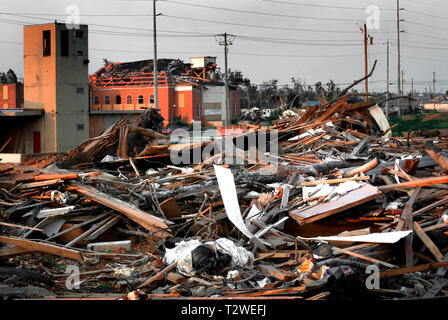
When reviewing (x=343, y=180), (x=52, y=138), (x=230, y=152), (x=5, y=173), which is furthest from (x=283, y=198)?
(x=52, y=138)

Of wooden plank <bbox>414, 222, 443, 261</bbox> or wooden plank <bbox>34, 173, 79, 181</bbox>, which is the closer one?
wooden plank <bbox>414, 222, 443, 261</bbox>

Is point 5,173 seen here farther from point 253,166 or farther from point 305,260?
point 305,260

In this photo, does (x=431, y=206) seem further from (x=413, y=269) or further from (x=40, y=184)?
(x=40, y=184)

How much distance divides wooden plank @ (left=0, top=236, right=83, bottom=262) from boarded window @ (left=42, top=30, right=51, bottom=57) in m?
19.7

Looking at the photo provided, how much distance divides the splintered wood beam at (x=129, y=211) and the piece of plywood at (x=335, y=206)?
1599 millimetres

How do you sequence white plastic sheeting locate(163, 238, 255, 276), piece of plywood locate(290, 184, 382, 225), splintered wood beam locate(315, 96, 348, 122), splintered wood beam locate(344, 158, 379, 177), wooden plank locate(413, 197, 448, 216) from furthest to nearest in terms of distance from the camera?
splintered wood beam locate(315, 96, 348, 122) → splintered wood beam locate(344, 158, 379, 177) → wooden plank locate(413, 197, 448, 216) → piece of plywood locate(290, 184, 382, 225) → white plastic sheeting locate(163, 238, 255, 276)

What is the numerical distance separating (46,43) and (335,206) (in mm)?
20969

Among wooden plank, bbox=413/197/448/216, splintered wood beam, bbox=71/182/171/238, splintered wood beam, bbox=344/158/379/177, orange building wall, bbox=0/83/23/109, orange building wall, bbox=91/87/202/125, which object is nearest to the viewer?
wooden plank, bbox=413/197/448/216

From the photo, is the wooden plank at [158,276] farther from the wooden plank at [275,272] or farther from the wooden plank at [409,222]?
the wooden plank at [409,222]

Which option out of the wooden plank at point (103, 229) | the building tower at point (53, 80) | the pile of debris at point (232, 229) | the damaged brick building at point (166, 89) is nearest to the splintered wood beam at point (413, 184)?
the pile of debris at point (232, 229)

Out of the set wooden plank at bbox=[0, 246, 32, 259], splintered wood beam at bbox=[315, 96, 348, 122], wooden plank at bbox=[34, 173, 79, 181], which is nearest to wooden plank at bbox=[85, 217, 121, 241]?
wooden plank at bbox=[0, 246, 32, 259]

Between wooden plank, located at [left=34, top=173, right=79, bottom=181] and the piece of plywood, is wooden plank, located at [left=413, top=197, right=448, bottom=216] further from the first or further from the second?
wooden plank, located at [left=34, top=173, right=79, bottom=181]

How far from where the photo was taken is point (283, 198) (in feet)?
19.9

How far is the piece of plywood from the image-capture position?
17.8 feet
